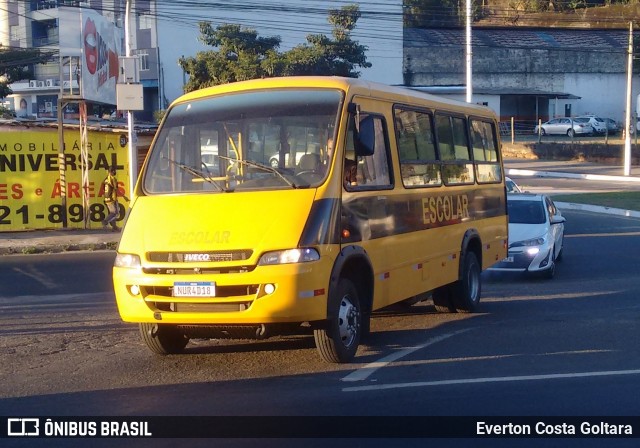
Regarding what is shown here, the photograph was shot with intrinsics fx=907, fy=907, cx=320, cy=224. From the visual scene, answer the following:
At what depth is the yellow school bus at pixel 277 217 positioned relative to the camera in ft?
26.2

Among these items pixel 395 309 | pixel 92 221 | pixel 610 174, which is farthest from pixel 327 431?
pixel 610 174

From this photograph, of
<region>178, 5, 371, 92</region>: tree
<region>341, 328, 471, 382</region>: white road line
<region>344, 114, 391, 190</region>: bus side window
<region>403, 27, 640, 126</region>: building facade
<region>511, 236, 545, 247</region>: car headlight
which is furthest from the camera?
<region>403, 27, 640, 126</region>: building facade

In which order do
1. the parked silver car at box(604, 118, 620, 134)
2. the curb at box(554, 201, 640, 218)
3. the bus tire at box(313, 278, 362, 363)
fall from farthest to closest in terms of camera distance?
the parked silver car at box(604, 118, 620, 134) → the curb at box(554, 201, 640, 218) → the bus tire at box(313, 278, 362, 363)

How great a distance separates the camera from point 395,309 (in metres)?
12.3

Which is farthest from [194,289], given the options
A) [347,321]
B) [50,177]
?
[50,177]

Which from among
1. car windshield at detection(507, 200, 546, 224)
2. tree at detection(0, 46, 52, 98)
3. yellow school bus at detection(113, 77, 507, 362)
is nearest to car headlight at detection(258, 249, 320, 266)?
yellow school bus at detection(113, 77, 507, 362)

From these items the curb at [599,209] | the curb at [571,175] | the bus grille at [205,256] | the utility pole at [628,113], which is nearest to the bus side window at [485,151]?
the bus grille at [205,256]

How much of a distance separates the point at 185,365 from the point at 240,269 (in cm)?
147

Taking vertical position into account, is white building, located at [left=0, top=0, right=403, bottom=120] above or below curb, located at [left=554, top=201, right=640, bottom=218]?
above

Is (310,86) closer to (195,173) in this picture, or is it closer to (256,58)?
(195,173)

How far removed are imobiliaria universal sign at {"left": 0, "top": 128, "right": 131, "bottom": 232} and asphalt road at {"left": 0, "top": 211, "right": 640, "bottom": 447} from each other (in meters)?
10.1

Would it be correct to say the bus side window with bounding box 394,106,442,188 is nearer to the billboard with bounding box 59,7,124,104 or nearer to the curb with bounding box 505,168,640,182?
the billboard with bounding box 59,7,124,104

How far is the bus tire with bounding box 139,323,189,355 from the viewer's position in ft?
29.4

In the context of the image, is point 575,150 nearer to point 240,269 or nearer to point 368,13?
point 368,13
